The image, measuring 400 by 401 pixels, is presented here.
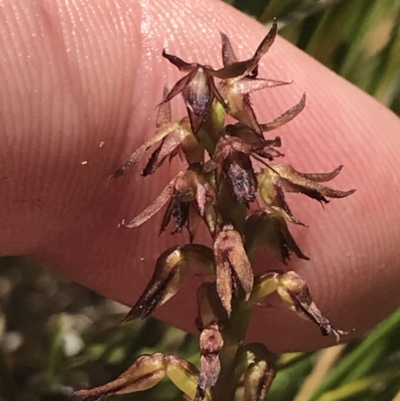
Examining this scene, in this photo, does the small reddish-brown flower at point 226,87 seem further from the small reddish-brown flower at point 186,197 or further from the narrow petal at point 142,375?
the narrow petal at point 142,375

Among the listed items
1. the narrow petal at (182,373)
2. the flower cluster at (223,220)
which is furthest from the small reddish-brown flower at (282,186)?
the narrow petal at (182,373)

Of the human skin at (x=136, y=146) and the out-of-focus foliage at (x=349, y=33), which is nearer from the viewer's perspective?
the human skin at (x=136, y=146)

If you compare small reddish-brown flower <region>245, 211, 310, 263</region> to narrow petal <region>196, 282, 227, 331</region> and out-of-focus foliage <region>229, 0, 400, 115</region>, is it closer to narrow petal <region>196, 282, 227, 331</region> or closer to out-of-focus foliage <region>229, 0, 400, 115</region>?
narrow petal <region>196, 282, 227, 331</region>

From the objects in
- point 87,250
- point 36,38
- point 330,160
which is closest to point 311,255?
point 330,160

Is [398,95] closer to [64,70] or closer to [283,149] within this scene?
[283,149]

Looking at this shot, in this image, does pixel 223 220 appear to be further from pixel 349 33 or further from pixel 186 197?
pixel 349 33

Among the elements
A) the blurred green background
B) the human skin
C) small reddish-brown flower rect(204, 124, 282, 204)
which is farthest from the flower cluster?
the blurred green background
